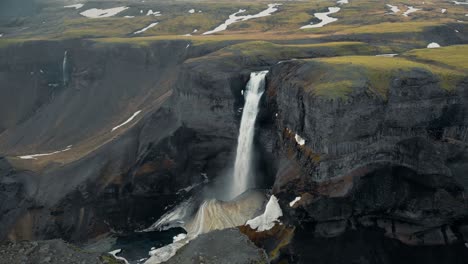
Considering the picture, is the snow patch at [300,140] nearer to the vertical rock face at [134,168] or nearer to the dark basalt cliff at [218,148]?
the dark basalt cliff at [218,148]

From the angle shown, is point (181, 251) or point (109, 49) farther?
point (109, 49)

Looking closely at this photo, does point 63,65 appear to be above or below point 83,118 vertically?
above

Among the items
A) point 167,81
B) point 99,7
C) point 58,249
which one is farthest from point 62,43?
point 58,249

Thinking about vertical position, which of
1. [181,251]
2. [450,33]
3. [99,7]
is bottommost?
[181,251]

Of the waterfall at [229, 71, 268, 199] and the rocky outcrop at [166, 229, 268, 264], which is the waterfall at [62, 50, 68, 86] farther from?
the rocky outcrop at [166, 229, 268, 264]

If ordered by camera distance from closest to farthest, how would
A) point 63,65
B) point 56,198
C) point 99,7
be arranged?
point 56,198
point 63,65
point 99,7

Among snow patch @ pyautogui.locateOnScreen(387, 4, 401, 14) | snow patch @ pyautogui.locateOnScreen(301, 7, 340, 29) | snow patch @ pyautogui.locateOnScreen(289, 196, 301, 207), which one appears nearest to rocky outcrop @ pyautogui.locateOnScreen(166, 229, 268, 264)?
snow patch @ pyautogui.locateOnScreen(289, 196, 301, 207)

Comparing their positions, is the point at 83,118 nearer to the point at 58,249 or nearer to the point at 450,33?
the point at 58,249
